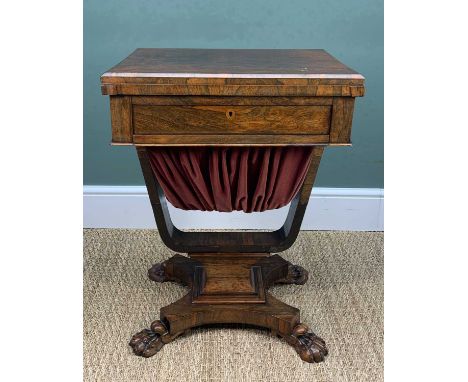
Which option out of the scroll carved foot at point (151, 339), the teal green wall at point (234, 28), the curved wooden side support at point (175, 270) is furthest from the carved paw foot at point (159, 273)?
the teal green wall at point (234, 28)

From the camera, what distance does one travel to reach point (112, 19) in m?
2.64

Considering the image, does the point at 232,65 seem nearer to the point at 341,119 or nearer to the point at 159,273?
the point at 341,119

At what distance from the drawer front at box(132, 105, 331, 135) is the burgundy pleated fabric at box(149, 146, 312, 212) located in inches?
3.9

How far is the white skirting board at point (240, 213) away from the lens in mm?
2830

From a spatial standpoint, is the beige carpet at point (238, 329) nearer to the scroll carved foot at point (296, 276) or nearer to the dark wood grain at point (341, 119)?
the scroll carved foot at point (296, 276)

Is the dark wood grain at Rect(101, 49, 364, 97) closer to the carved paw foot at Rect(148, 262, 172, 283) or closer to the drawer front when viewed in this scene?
the drawer front

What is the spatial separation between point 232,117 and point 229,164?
185mm

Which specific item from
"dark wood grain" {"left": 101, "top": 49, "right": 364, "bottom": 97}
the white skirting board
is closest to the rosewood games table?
"dark wood grain" {"left": 101, "top": 49, "right": 364, "bottom": 97}

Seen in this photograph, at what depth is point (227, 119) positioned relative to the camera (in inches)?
69.0

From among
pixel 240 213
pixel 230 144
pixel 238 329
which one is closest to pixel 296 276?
pixel 238 329

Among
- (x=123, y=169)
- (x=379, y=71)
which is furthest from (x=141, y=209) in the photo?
(x=379, y=71)

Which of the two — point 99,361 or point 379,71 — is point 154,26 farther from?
point 99,361

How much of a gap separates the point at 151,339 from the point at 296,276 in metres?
0.63

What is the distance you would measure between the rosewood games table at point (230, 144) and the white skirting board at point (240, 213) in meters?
0.63
